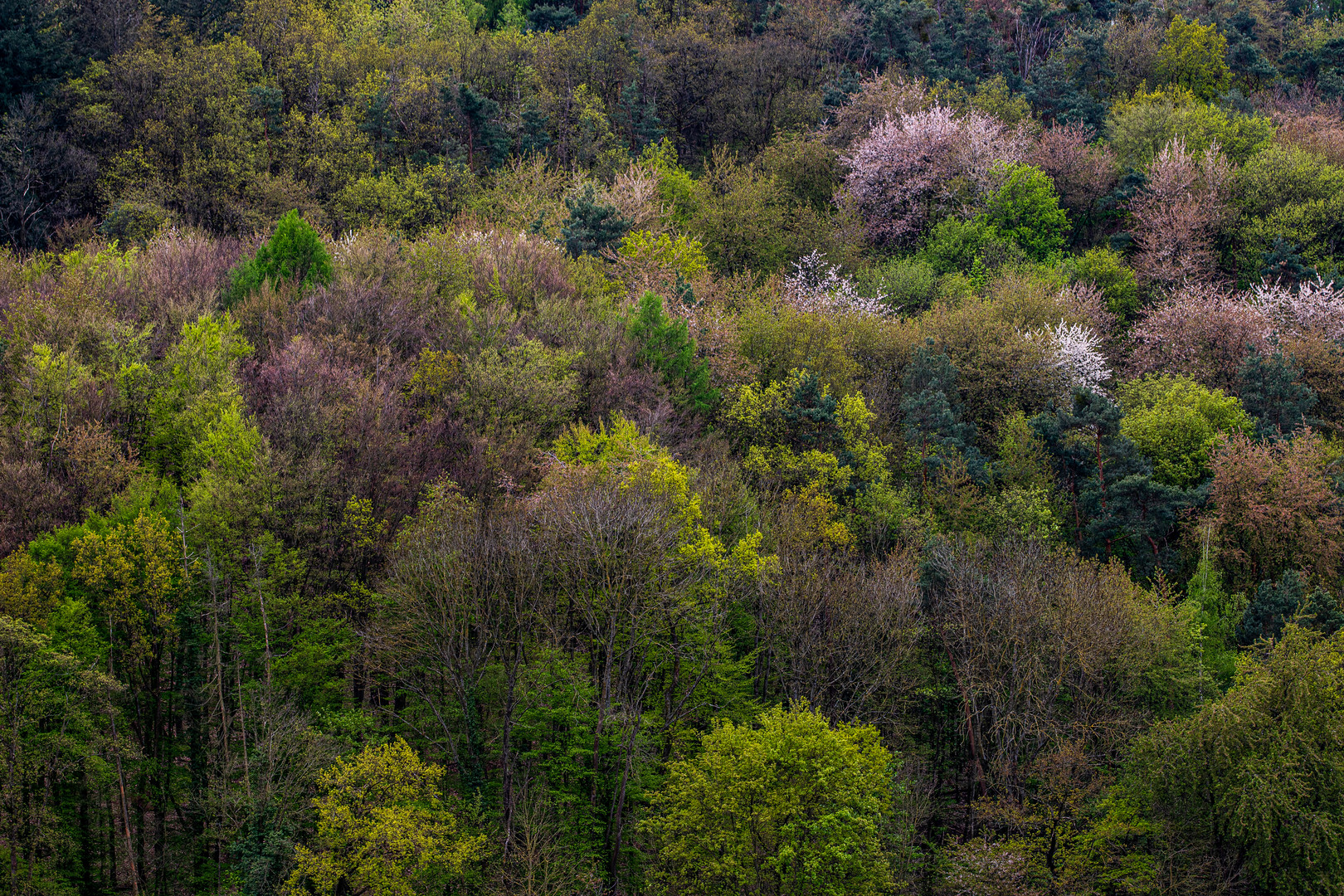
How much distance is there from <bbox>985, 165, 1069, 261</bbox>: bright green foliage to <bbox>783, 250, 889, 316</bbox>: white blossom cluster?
10.7m

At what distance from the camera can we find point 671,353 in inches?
1924

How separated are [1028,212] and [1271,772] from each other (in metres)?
48.5

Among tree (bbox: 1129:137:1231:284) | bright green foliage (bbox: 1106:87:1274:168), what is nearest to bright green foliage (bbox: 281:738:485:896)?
tree (bbox: 1129:137:1231:284)

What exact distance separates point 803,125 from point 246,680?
2426 inches

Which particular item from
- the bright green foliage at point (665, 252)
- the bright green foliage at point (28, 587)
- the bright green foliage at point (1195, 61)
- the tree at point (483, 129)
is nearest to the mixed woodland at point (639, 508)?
the bright green foliage at point (28, 587)

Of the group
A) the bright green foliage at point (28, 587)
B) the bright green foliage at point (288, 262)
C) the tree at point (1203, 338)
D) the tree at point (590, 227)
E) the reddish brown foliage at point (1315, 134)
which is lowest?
the tree at point (1203, 338)

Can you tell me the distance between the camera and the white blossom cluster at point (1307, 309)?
60156 millimetres

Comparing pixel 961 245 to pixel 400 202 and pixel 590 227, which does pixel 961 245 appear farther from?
pixel 400 202

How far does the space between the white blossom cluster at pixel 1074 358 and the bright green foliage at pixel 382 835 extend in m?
38.1

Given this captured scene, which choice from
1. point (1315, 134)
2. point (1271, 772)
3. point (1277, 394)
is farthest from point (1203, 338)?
point (1271, 772)

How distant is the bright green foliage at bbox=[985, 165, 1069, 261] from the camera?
72125mm

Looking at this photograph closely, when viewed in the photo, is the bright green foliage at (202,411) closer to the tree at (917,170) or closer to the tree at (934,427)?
the tree at (934,427)

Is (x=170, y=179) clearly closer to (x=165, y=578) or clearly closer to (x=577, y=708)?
(x=165, y=578)

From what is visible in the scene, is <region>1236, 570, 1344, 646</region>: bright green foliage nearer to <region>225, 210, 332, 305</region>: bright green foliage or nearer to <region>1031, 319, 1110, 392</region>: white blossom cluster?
<region>1031, 319, 1110, 392</region>: white blossom cluster
